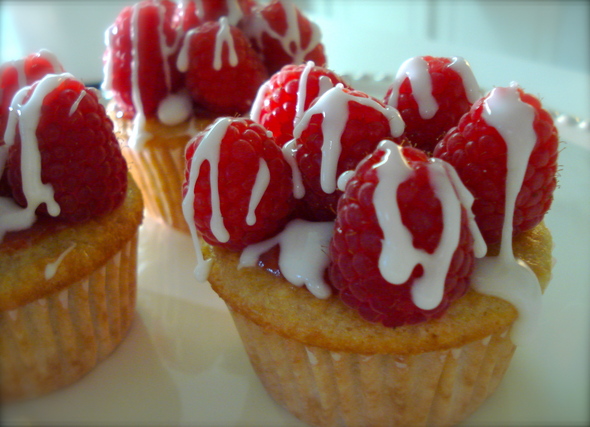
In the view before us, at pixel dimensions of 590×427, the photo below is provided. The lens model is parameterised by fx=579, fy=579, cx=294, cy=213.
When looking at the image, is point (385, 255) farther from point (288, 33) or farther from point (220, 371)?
point (288, 33)

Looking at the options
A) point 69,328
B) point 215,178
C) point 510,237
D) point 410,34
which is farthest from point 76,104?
point 410,34

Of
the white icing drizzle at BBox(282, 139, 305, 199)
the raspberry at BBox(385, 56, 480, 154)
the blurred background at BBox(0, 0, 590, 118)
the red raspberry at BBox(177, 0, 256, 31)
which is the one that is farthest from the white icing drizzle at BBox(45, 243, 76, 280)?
the blurred background at BBox(0, 0, 590, 118)

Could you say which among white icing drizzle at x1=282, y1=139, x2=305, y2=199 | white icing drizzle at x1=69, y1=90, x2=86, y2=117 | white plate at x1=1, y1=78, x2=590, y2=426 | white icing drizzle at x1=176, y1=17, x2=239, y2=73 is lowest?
white plate at x1=1, y1=78, x2=590, y2=426

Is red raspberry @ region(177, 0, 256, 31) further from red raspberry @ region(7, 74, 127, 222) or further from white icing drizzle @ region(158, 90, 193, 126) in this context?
red raspberry @ region(7, 74, 127, 222)

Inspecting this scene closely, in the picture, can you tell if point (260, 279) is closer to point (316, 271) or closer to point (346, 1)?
point (316, 271)

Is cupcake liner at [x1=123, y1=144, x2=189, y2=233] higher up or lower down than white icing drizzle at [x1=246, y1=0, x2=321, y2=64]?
lower down

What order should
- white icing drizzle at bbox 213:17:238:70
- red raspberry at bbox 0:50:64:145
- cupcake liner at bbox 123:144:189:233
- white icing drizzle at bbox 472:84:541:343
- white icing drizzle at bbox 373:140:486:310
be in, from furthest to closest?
cupcake liner at bbox 123:144:189:233 < white icing drizzle at bbox 213:17:238:70 < red raspberry at bbox 0:50:64:145 < white icing drizzle at bbox 472:84:541:343 < white icing drizzle at bbox 373:140:486:310
